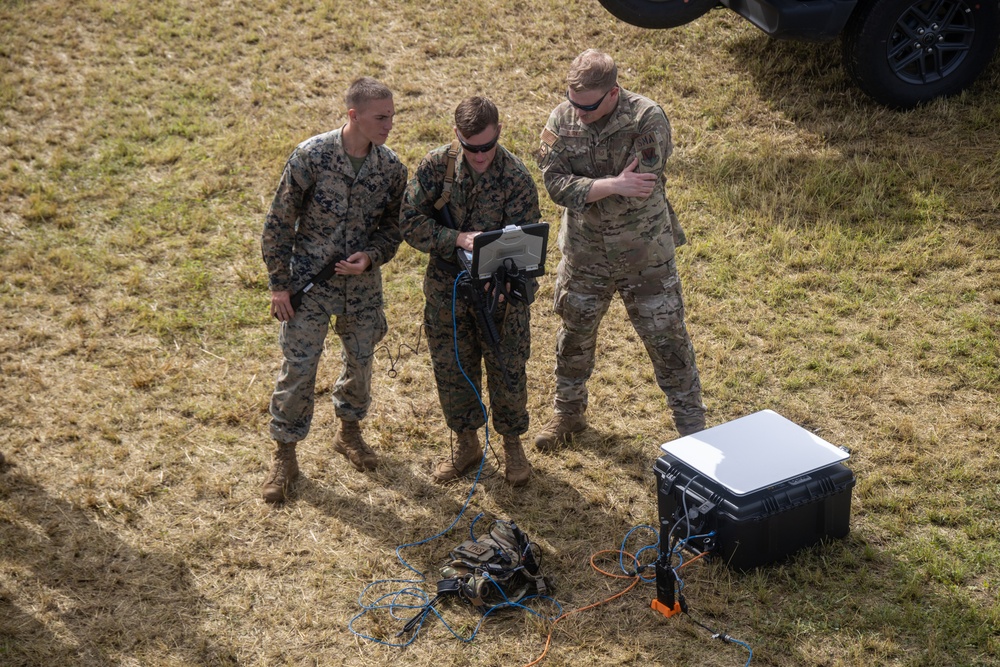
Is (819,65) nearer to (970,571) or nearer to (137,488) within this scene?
(970,571)

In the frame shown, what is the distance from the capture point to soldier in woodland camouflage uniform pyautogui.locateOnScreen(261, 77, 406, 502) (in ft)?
16.4

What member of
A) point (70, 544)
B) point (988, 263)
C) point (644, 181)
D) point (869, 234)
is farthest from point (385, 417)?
point (988, 263)

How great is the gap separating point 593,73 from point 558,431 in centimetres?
218

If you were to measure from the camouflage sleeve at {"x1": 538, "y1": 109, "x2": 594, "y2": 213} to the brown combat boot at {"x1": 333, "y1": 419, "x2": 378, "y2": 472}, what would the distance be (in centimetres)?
185

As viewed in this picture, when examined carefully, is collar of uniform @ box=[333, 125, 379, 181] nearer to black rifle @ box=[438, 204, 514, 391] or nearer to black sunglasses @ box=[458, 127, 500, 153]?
black rifle @ box=[438, 204, 514, 391]

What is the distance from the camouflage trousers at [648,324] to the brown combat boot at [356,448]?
125 centimetres

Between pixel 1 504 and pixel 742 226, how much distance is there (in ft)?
17.9

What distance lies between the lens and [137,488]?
5738 millimetres

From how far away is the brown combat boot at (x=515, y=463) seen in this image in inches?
221

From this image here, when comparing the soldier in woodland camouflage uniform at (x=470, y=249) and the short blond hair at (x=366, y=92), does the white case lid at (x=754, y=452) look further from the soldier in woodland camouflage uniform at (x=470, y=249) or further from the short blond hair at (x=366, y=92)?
the short blond hair at (x=366, y=92)

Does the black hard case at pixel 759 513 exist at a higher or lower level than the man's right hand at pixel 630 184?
lower

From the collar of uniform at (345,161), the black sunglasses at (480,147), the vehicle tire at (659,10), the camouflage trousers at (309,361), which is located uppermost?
the vehicle tire at (659,10)

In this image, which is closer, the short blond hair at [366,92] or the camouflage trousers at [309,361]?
the short blond hair at [366,92]

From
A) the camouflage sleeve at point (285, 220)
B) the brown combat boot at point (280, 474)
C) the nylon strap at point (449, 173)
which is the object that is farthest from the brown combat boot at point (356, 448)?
the nylon strap at point (449, 173)
